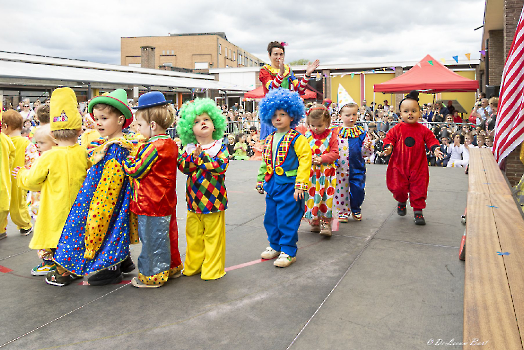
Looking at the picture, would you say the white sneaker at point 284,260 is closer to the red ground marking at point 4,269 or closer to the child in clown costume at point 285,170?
the child in clown costume at point 285,170

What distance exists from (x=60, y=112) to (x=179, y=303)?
1.96 metres

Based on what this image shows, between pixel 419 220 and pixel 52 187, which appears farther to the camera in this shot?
pixel 419 220

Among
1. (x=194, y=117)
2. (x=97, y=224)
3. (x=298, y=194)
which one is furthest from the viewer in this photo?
(x=298, y=194)

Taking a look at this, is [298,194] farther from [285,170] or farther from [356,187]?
[356,187]

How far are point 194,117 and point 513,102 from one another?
12.9ft

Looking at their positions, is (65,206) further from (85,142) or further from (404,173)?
(404,173)

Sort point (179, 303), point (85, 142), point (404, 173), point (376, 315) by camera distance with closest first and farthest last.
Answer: point (376, 315), point (179, 303), point (85, 142), point (404, 173)

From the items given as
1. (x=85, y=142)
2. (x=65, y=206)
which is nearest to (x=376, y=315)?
(x=65, y=206)

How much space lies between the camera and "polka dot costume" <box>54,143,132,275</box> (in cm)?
358

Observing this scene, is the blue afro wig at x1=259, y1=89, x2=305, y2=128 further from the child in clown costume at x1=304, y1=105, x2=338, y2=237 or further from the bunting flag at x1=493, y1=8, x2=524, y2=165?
the bunting flag at x1=493, y1=8, x2=524, y2=165

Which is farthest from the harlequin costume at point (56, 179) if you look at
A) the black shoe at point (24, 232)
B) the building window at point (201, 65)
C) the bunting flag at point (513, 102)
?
the building window at point (201, 65)

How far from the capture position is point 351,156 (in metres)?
5.70

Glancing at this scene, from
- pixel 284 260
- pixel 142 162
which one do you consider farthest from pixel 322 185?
pixel 142 162

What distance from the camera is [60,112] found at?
3705 mm
